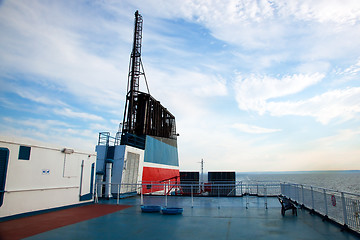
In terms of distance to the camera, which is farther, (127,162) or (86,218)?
(127,162)

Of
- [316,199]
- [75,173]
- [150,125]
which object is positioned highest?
[150,125]

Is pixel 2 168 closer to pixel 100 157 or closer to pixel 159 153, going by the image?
pixel 100 157

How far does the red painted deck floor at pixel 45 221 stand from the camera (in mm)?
7070

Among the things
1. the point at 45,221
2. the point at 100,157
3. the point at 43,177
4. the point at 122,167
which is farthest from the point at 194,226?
the point at 100,157

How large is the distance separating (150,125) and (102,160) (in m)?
9.53

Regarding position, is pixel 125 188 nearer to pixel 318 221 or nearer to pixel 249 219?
pixel 249 219

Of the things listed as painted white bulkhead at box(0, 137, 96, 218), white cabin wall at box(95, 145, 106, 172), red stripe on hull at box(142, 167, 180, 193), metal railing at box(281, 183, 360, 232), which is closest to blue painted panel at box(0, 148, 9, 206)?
painted white bulkhead at box(0, 137, 96, 218)

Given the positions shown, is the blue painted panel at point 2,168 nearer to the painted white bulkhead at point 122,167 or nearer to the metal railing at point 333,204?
the painted white bulkhead at point 122,167

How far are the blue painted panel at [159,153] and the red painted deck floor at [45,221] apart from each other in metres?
9.49

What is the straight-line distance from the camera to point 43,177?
1005 cm

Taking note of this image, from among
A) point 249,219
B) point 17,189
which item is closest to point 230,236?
point 249,219

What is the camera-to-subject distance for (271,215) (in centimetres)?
988

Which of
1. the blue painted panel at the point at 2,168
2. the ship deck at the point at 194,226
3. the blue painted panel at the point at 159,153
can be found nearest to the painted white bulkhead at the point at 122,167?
the blue painted panel at the point at 159,153

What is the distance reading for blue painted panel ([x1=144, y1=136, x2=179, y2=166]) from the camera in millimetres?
21016
